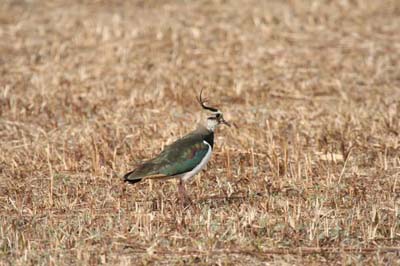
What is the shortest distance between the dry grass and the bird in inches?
10.8

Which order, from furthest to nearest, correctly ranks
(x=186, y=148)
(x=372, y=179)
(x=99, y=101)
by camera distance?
(x=99, y=101)
(x=372, y=179)
(x=186, y=148)

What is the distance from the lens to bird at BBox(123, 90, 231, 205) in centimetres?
837

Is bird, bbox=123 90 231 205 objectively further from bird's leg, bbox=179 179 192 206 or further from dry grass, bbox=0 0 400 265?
dry grass, bbox=0 0 400 265

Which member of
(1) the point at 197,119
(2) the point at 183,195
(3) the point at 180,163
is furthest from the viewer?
(1) the point at 197,119

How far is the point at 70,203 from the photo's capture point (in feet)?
29.0

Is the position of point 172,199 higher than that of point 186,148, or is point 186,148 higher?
point 186,148

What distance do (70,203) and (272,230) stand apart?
207cm

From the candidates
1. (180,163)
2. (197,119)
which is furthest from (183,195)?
(197,119)

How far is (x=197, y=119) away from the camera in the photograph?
12.5 meters

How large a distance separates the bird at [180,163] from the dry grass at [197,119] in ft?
0.90

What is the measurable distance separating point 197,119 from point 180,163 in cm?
405

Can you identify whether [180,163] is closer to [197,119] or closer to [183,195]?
[183,195]

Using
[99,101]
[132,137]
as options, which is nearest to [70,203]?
[132,137]

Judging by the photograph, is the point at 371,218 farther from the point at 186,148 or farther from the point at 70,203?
the point at 70,203
